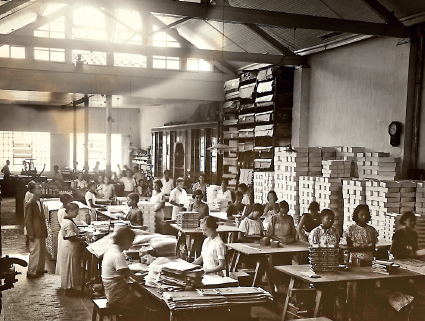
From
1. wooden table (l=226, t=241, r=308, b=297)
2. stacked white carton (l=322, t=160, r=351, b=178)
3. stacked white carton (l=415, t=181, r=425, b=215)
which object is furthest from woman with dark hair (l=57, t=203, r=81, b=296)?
stacked white carton (l=415, t=181, r=425, b=215)

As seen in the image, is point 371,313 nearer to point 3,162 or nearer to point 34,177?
point 34,177

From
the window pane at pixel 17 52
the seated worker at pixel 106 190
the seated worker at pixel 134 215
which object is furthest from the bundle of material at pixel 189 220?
the window pane at pixel 17 52

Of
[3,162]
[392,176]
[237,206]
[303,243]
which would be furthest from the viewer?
[3,162]

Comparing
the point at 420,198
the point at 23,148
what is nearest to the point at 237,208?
the point at 420,198

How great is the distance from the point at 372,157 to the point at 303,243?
8.58 ft

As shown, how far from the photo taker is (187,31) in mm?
14984

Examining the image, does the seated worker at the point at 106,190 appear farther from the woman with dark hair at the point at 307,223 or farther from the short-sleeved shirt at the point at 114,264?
the short-sleeved shirt at the point at 114,264

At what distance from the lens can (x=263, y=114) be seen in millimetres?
12555

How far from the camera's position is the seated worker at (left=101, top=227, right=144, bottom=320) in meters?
4.48

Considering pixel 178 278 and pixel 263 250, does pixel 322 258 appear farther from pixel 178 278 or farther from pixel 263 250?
pixel 178 278

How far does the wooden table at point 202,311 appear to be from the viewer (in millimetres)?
4008

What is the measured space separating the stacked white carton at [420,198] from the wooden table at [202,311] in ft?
15.3

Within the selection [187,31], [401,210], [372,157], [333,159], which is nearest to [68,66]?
[187,31]

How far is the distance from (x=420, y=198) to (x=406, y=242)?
6.20 ft
